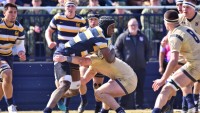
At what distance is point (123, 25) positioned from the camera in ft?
66.9

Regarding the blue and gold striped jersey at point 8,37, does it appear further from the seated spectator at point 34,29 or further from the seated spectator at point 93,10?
the seated spectator at point 93,10

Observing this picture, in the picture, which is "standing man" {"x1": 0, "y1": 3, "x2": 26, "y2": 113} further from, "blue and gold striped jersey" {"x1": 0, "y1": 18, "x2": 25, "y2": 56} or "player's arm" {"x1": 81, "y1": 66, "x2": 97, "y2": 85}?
"player's arm" {"x1": 81, "y1": 66, "x2": 97, "y2": 85}

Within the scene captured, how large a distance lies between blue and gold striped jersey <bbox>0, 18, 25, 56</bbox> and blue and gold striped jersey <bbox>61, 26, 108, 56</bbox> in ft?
6.52

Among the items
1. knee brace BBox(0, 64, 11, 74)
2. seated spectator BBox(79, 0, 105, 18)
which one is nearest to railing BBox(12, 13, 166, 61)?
seated spectator BBox(79, 0, 105, 18)

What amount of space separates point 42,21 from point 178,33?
20.5ft

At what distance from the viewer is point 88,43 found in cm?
1501

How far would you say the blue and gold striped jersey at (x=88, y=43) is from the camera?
48.8 ft

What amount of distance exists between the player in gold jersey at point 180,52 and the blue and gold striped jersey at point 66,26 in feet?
10.4

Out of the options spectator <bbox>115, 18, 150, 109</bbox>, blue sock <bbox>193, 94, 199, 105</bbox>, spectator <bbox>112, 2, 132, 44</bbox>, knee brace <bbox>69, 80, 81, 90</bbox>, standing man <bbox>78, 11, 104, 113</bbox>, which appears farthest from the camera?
spectator <bbox>112, 2, 132, 44</bbox>

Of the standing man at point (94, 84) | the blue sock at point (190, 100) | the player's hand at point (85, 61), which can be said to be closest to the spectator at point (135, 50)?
the standing man at point (94, 84)

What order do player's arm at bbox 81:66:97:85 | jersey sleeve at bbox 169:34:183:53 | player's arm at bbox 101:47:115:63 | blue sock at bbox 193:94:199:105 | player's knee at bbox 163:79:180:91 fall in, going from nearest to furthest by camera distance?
jersey sleeve at bbox 169:34:183:53 < player's knee at bbox 163:79:180:91 < player's arm at bbox 101:47:115:63 < player's arm at bbox 81:66:97:85 < blue sock at bbox 193:94:199:105

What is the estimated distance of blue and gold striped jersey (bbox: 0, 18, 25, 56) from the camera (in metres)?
16.8

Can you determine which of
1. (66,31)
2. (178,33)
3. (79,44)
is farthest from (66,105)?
(178,33)

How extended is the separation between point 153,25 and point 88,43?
560 centimetres
